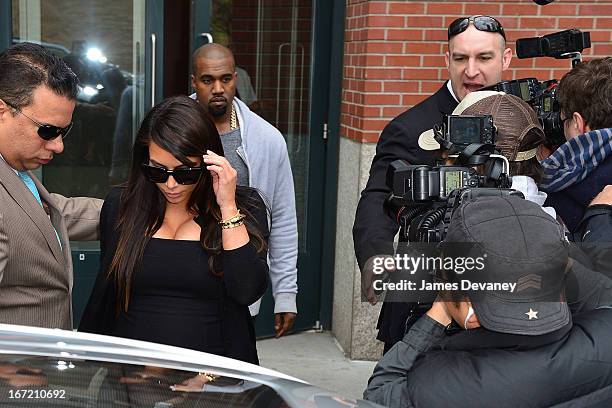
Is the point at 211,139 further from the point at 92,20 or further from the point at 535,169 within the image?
the point at 92,20

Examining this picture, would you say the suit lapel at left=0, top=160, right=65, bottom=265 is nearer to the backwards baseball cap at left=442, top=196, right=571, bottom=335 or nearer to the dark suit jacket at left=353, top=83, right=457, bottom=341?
the dark suit jacket at left=353, top=83, right=457, bottom=341

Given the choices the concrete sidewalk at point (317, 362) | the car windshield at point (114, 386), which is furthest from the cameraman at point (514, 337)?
the concrete sidewalk at point (317, 362)

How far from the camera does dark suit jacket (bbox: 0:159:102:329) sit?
102 inches

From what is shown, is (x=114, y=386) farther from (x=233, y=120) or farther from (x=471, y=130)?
(x=233, y=120)

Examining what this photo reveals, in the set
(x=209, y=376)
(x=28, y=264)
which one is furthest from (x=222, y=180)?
(x=209, y=376)

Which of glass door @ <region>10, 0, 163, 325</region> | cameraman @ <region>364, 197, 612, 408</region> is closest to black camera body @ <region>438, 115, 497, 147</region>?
cameraman @ <region>364, 197, 612, 408</region>

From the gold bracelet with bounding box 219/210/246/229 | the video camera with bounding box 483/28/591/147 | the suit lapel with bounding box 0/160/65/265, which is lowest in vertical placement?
the gold bracelet with bounding box 219/210/246/229

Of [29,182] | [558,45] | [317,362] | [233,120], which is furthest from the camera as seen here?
[317,362]

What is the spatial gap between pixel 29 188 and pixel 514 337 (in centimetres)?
158

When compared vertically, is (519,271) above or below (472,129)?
below

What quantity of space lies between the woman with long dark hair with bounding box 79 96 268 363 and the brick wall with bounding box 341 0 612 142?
2.71 m

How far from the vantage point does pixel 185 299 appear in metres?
3.05

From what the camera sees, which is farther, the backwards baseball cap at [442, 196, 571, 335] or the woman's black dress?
the woman's black dress

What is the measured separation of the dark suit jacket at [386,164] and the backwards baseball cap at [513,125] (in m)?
0.63
